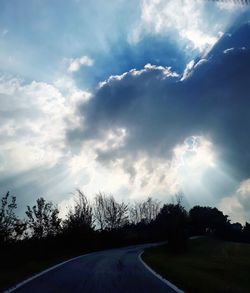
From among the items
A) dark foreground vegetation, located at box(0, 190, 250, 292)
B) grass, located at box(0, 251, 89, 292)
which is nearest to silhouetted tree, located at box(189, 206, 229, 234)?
dark foreground vegetation, located at box(0, 190, 250, 292)

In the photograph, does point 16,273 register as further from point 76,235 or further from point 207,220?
point 207,220

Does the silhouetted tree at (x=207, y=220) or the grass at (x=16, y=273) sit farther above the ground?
the silhouetted tree at (x=207, y=220)

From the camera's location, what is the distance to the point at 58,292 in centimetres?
1175

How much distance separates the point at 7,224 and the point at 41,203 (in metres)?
16.0

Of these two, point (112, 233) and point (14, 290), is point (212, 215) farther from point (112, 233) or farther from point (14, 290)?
point (14, 290)

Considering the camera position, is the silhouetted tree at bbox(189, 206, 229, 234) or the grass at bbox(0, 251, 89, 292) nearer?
the grass at bbox(0, 251, 89, 292)

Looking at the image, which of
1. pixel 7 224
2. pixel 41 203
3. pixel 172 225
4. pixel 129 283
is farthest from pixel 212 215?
pixel 129 283

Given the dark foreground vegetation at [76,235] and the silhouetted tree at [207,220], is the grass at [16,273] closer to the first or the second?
the dark foreground vegetation at [76,235]

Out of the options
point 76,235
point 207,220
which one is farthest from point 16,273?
point 207,220

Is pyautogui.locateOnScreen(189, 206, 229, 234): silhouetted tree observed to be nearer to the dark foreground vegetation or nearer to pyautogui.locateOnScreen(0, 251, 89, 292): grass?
the dark foreground vegetation

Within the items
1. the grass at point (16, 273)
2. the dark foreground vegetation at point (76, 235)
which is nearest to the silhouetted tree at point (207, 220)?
the dark foreground vegetation at point (76, 235)

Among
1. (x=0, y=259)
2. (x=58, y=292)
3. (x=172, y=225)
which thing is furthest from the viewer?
(x=172, y=225)

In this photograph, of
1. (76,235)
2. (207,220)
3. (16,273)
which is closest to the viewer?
(16,273)

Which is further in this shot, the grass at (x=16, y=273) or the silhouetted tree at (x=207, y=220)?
the silhouetted tree at (x=207, y=220)
